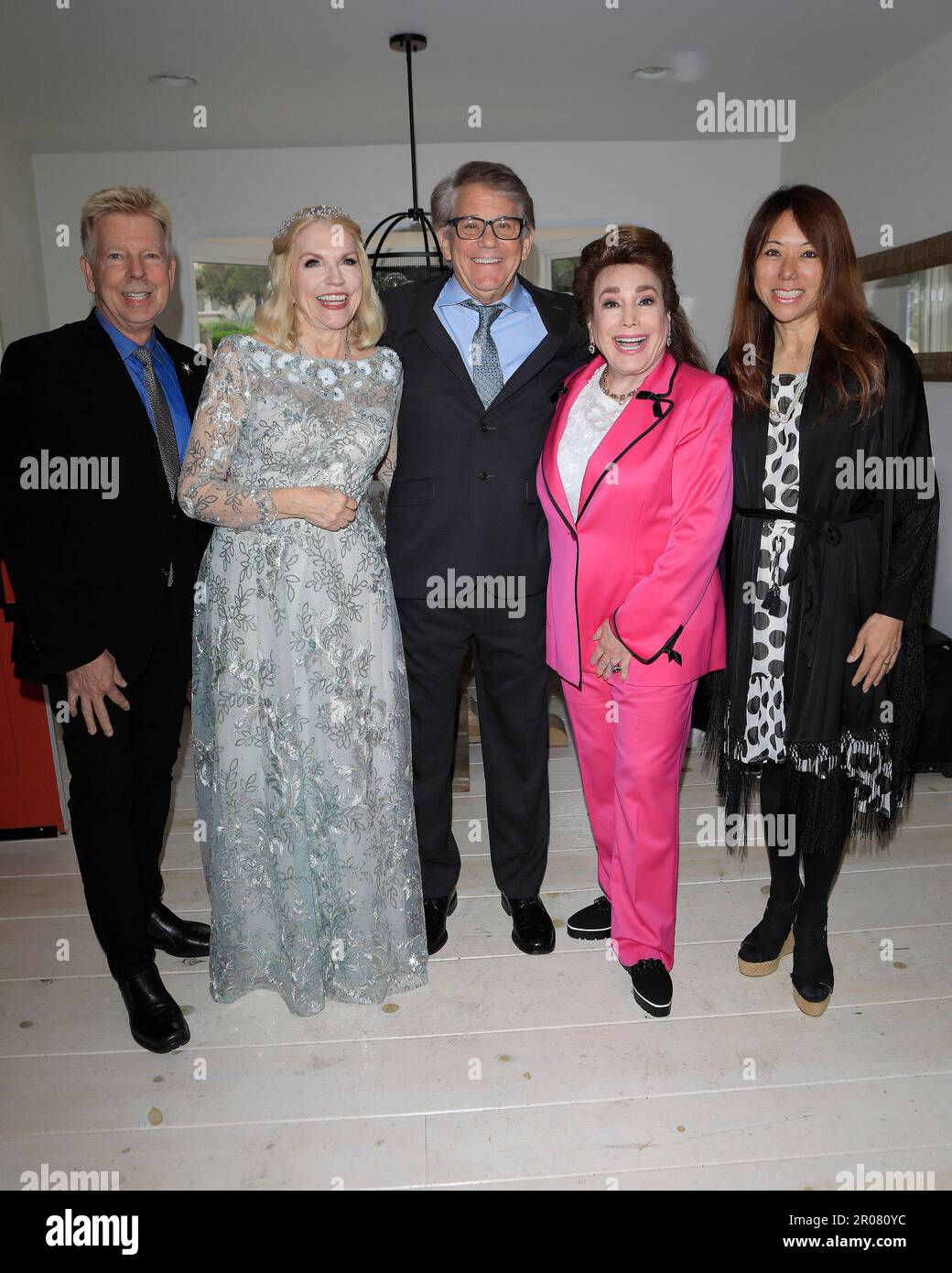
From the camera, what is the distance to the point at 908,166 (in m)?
4.32

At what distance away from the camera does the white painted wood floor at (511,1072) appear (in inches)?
68.9

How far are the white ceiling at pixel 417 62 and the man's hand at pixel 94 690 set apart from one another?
282 centimetres

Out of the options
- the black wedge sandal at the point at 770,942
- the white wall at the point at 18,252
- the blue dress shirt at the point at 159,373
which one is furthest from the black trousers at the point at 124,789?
the white wall at the point at 18,252

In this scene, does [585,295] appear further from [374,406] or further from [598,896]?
[598,896]

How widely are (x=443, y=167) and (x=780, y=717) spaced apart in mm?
5114

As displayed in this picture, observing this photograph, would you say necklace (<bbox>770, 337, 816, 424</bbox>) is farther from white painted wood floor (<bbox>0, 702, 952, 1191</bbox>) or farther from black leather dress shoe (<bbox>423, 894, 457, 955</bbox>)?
black leather dress shoe (<bbox>423, 894, 457, 955</bbox>)

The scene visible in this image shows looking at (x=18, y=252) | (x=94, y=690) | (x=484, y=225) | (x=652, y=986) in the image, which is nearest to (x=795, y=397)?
(x=484, y=225)

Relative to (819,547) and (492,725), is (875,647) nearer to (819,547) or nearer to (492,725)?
(819,547)

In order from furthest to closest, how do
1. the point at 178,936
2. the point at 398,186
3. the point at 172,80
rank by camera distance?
the point at 398,186, the point at 172,80, the point at 178,936

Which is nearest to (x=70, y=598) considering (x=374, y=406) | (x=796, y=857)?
(x=374, y=406)

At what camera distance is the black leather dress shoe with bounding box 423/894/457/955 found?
2.42 m

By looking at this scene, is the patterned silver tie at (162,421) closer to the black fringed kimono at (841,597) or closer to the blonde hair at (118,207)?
the blonde hair at (118,207)

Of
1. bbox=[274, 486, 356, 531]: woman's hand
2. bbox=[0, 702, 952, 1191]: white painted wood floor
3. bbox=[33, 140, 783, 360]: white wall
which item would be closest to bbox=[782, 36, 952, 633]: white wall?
bbox=[33, 140, 783, 360]: white wall

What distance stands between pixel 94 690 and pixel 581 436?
1.18 metres
